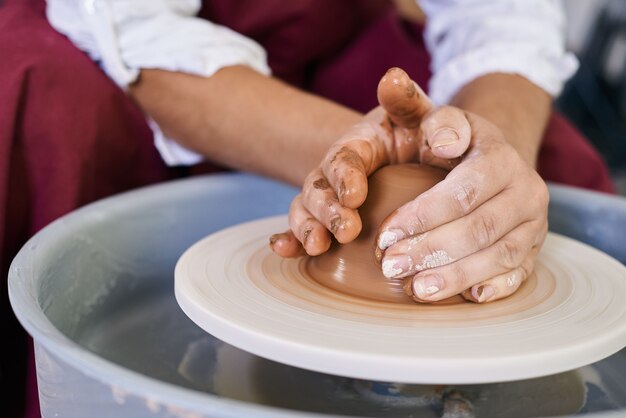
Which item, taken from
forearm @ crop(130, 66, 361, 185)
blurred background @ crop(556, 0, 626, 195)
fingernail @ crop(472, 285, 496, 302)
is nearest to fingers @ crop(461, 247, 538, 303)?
fingernail @ crop(472, 285, 496, 302)

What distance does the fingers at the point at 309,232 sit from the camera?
2.55ft

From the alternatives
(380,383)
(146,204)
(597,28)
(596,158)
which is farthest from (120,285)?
(597,28)

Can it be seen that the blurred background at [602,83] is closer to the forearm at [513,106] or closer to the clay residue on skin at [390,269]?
the forearm at [513,106]

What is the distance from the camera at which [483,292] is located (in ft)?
2.53

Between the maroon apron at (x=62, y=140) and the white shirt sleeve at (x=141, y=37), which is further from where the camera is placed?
the white shirt sleeve at (x=141, y=37)

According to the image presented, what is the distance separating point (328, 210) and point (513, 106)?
0.50 m

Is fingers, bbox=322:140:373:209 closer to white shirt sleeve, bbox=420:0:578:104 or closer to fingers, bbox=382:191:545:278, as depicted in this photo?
fingers, bbox=382:191:545:278

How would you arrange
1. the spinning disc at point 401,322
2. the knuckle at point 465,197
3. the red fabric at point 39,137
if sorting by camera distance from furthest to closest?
the red fabric at point 39,137 < the knuckle at point 465,197 < the spinning disc at point 401,322

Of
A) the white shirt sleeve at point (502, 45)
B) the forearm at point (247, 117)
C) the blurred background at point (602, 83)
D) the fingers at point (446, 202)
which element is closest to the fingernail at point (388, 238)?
the fingers at point (446, 202)

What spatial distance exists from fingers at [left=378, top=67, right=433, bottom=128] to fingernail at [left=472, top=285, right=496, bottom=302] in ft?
0.68

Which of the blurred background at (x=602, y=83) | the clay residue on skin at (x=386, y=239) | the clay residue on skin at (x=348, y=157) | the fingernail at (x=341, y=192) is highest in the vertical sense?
the clay residue on skin at (x=348, y=157)

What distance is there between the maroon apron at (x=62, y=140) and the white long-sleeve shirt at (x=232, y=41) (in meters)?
0.05

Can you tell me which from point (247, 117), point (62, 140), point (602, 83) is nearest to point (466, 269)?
point (247, 117)

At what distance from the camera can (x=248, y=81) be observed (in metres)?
1.09
